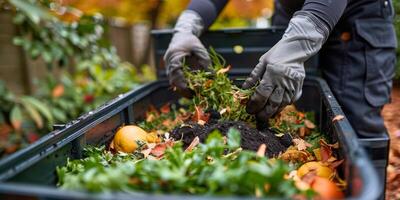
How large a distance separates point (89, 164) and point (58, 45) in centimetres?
230

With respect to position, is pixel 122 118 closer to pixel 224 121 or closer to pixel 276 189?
pixel 224 121

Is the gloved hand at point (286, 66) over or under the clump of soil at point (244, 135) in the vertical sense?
over

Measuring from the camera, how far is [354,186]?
0.99 m

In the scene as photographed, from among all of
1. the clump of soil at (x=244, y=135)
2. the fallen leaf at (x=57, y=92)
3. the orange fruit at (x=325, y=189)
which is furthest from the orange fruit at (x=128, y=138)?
the fallen leaf at (x=57, y=92)

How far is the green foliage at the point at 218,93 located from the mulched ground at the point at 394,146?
123 cm

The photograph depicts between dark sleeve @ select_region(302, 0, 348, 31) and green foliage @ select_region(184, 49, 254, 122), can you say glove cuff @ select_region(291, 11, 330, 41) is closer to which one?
dark sleeve @ select_region(302, 0, 348, 31)

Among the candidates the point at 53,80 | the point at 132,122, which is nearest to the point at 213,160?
the point at 132,122

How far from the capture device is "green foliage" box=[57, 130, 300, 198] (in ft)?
3.14

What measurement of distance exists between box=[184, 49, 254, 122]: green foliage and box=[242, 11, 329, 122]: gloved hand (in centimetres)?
9

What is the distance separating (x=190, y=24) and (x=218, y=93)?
621 millimetres

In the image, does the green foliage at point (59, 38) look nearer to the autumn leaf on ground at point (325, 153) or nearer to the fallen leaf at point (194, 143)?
the fallen leaf at point (194, 143)

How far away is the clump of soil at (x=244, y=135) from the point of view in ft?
5.18

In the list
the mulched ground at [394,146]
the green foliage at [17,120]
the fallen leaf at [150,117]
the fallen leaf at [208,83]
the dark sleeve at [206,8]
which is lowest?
the mulched ground at [394,146]

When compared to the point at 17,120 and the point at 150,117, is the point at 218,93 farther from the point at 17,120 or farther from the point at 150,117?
the point at 17,120
